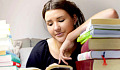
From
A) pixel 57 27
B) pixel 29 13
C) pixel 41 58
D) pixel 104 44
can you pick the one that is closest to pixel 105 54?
pixel 104 44

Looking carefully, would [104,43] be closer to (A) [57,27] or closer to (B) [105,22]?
(B) [105,22]

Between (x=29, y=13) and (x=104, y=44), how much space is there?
6.97ft

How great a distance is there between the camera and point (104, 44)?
2.18 ft

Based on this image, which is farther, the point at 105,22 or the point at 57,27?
the point at 57,27

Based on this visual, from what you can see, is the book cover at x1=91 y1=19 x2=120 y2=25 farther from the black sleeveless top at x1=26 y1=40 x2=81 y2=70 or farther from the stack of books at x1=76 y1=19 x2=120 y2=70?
the black sleeveless top at x1=26 y1=40 x2=81 y2=70

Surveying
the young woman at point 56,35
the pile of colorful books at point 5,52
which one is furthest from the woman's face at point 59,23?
the pile of colorful books at point 5,52

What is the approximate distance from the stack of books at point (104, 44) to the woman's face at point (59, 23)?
0.72 meters

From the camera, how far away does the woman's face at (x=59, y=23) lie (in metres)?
1.38

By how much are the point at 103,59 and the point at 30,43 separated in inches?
75.2

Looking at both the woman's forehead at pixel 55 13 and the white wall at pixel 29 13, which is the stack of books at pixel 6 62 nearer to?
the woman's forehead at pixel 55 13

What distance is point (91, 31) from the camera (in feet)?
2.22

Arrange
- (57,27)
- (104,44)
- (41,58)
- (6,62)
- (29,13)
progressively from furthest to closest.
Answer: (29,13) < (41,58) < (57,27) < (6,62) < (104,44)

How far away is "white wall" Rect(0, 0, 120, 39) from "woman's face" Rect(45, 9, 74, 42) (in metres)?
1.20

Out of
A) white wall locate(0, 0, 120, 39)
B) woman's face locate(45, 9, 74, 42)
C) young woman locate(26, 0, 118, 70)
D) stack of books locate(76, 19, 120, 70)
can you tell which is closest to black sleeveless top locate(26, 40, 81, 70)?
young woman locate(26, 0, 118, 70)
